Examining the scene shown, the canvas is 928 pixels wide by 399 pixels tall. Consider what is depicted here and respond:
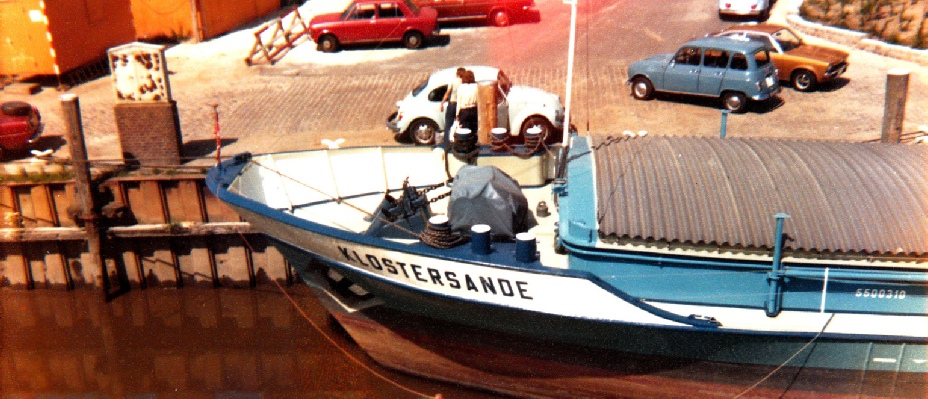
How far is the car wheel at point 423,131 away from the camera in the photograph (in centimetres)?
1650

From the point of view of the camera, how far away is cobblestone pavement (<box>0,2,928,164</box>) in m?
17.3

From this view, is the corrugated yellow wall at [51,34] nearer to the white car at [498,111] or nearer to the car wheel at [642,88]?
the white car at [498,111]

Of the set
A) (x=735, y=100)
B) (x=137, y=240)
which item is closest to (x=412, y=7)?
(x=735, y=100)

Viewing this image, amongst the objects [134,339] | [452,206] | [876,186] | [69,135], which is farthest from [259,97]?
[876,186]

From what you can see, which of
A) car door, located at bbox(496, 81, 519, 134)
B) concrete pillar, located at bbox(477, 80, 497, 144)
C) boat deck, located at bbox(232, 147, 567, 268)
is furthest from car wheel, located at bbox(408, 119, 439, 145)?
boat deck, located at bbox(232, 147, 567, 268)

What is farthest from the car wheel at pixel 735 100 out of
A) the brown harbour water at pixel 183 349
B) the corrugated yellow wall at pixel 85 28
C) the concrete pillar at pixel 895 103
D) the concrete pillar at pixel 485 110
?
the corrugated yellow wall at pixel 85 28

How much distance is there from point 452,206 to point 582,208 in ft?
5.34

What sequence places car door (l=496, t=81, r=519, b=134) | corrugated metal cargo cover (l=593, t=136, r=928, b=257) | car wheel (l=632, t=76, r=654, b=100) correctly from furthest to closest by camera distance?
car wheel (l=632, t=76, r=654, b=100) → car door (l=496, t=81, r=519, b=134) → corrugated metal cargo cover (l=593, t=136, r=928, b=257)

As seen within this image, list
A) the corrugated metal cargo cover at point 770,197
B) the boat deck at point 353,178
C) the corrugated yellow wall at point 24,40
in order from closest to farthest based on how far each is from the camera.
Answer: the corrugated metal cargo cover at point 770,197, the boat deck at point 353,178, the corrugated yellow wall at point 24,40

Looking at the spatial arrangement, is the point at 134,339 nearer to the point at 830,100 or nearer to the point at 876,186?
the point at 876,186

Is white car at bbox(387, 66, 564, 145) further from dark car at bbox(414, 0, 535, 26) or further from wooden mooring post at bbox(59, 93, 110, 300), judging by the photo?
dark car at bbox(414, 0, 535, 26)

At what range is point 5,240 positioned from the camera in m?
14.0

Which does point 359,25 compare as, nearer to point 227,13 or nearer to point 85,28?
point 227,13

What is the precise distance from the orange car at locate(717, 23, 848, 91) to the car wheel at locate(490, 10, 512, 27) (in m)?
8.12
